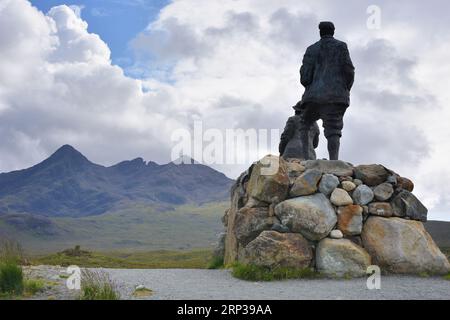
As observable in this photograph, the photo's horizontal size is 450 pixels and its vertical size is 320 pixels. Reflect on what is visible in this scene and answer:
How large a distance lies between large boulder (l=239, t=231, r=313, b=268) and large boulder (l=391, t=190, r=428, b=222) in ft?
9.53

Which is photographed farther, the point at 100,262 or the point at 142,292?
the point at 100,262

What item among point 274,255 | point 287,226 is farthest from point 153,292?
point 287,226

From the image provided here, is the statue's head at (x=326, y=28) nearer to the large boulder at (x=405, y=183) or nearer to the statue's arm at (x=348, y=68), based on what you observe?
the statue's arm at (x=348, y=68)

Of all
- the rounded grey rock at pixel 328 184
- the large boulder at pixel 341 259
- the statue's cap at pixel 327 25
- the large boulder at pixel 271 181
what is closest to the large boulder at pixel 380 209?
the rounded grey rock at pixel 328 184

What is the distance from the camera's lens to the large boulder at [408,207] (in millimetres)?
14289

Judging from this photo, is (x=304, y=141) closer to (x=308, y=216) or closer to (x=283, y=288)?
(x=308, y=216)

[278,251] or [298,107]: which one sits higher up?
[298,107]

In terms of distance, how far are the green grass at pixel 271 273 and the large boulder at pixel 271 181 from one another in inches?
85.9

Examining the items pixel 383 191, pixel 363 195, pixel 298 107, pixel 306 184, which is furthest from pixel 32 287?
pixel 298 107

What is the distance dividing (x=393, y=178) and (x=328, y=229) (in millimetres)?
2744

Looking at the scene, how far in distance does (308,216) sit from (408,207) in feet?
9.72

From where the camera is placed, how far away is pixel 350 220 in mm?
13805

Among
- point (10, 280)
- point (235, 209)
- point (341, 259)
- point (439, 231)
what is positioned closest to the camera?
point (10, 280)
